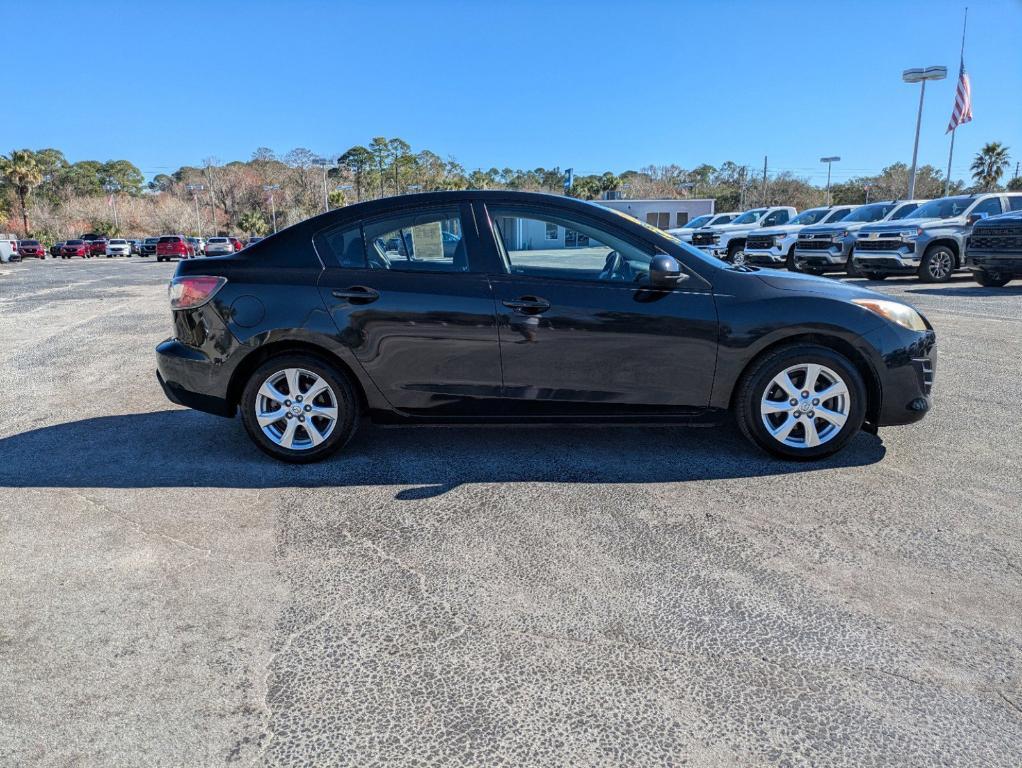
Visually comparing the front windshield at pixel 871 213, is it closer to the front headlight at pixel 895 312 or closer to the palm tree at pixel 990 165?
the front headlight at pixel 895 312

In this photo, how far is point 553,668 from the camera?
2.33 meters

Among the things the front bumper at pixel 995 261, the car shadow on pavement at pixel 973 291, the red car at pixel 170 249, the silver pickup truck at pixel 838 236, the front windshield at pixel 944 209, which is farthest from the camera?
the red car at pixel 170 249

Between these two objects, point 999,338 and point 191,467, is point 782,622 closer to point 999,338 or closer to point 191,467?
point 191,467

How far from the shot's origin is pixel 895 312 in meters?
4.22

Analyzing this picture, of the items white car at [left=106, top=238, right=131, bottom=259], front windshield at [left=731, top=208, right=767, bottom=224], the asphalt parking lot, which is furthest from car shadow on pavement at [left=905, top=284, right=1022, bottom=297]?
white car at [left=106, top=238, right=131, bottom=259]

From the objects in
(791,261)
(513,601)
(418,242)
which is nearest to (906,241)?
(791,261)

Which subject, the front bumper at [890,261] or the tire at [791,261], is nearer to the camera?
the front bumper at [890,261]

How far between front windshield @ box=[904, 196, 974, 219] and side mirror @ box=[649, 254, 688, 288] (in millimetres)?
14577

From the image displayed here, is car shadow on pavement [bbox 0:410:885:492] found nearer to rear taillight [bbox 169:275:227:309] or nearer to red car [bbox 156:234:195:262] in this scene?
rear taillight [bbox 169:275:227:309]

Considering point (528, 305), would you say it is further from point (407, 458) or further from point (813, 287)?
point (813, 287)

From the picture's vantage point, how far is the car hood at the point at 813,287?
417 centimetres

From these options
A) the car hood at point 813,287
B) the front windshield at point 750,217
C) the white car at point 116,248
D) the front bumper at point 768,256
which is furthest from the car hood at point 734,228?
the white car at point 116,248

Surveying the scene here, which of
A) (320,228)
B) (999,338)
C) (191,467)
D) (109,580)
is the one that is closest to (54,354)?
(191,467)

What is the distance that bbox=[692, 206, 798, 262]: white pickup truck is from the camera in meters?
21.7
